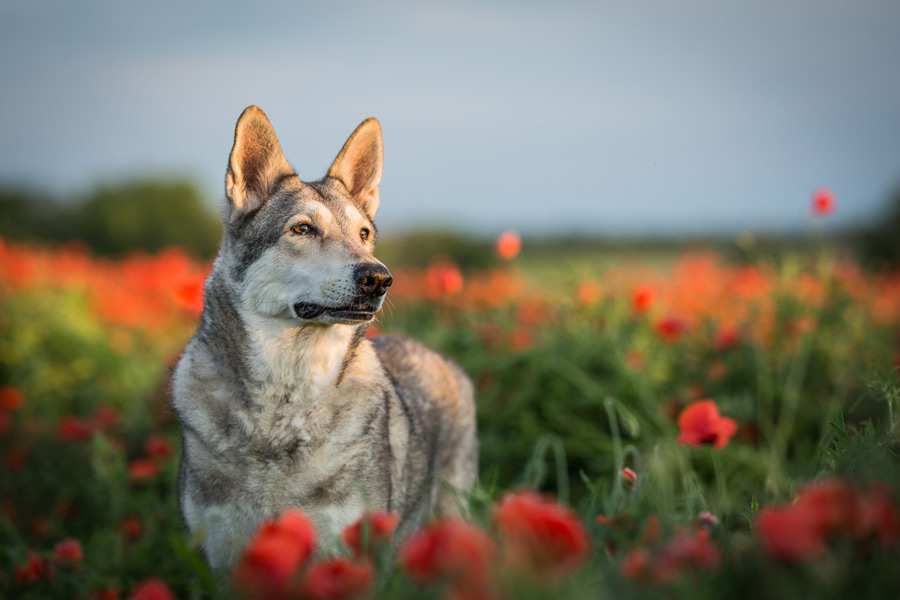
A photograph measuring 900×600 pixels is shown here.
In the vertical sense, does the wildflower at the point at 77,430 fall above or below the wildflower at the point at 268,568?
below

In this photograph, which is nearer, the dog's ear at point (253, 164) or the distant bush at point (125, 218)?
the dog's ear at point (253, 164)

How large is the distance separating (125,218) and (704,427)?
1610cm

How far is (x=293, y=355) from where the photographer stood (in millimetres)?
3225

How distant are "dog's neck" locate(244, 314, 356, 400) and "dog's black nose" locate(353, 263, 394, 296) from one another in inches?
13.1

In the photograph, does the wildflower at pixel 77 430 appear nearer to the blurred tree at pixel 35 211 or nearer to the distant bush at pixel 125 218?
the distant bush at pixel 125 218

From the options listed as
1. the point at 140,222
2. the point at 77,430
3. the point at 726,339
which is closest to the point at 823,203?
the point at 726,339

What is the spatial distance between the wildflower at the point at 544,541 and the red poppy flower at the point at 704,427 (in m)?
1.41

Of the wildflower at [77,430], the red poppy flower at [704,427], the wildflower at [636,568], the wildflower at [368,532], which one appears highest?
the wildflower at [636,568]

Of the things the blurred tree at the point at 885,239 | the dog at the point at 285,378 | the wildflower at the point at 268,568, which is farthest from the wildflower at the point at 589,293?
the blurred tree at the point at 885,239

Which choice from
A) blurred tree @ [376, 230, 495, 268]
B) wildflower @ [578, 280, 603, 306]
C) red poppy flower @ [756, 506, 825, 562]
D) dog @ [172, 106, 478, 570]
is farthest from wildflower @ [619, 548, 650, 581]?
blurred tree @ [376, 230, 495, 268]

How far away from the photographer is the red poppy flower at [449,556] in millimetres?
1224

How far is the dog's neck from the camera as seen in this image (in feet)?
10.5

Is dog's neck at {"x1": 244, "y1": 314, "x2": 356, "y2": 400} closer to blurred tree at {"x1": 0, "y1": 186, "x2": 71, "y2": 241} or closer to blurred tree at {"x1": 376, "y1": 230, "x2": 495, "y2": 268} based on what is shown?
blurred tree at {"x1": 376, "y1": 230, "x2": 495, "y2": 268}

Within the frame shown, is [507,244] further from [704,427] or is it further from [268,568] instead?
[268,568]
